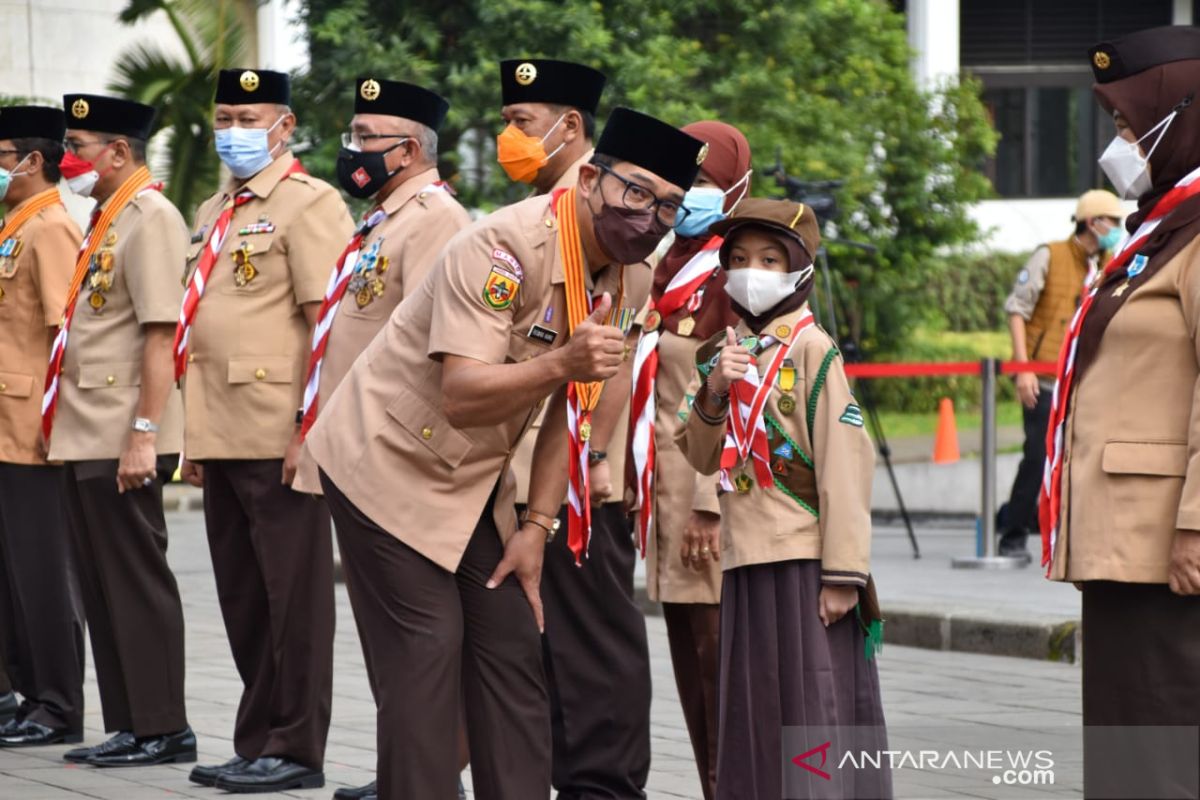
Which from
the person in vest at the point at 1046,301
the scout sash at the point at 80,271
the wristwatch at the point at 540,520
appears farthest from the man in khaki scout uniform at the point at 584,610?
the person in vest at the point at 1046,301

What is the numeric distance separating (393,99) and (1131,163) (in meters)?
2.48

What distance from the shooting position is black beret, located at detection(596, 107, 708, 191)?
4812 millimetres

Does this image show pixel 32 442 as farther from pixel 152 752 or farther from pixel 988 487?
pixel 988 487

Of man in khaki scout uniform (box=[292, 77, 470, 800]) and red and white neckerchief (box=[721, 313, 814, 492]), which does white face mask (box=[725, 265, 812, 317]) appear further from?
man in khaki scout uniform (box=[292, 77, 470, 800])

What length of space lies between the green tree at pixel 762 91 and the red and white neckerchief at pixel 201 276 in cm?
745

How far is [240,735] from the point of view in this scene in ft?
22.4

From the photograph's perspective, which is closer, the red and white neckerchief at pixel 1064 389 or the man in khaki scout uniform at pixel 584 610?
the red and white neckerchief at pixel 1064 389

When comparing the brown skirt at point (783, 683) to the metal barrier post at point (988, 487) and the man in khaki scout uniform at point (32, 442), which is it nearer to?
the man in khaki scout uniform at point (32, 442)

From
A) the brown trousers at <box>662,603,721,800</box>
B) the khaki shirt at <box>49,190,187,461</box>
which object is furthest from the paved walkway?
the khaki shirt at <box>49,190,187,461</box>

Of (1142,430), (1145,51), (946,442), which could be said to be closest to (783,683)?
(1142,430)

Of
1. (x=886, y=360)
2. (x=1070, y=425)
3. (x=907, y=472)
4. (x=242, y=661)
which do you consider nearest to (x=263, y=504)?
(x=242, y=661)

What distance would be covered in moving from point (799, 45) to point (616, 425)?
1436 centimetres

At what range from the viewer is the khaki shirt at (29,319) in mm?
7812

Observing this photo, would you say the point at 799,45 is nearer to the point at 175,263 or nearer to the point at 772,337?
the point at 175,263
